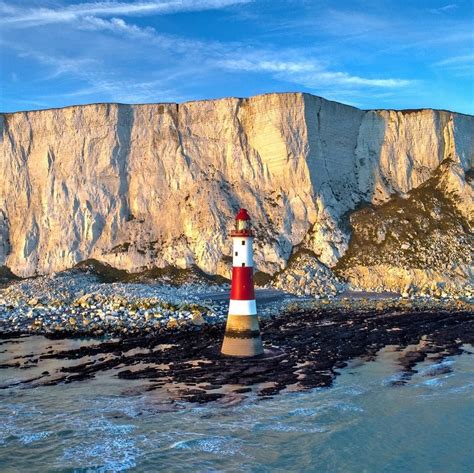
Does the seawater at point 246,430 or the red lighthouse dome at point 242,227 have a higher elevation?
the red lighthouse dome at point 242,227

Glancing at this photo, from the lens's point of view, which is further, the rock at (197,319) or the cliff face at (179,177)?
the cliff face at (179,177)

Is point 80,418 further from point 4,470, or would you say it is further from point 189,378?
point 189,378

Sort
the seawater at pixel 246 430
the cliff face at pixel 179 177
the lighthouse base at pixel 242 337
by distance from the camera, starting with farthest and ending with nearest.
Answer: the cliff face at pixel 179 177
the lighthouse base at pixel 242 337
the seawater at pixel 246 430

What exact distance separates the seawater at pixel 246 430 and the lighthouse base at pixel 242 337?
180 inches

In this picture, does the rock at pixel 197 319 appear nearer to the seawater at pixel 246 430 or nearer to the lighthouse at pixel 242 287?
the lighthouse at pixel 242 287

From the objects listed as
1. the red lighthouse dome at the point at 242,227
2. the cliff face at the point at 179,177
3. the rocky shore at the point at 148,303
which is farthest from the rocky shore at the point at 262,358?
the cliff face at the point at 179,177


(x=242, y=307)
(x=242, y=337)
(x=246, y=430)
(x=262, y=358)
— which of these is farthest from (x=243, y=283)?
(x=246, y=430)

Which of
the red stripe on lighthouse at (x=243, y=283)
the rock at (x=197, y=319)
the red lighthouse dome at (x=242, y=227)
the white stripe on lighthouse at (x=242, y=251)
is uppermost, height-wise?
the red lighthouse dome at (x=242, y=227)

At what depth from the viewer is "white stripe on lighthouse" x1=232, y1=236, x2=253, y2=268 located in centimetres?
2469

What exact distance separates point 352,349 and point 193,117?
4228 cm

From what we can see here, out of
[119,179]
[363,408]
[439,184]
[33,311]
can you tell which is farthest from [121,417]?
[439,184]

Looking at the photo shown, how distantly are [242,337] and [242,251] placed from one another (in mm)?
3809

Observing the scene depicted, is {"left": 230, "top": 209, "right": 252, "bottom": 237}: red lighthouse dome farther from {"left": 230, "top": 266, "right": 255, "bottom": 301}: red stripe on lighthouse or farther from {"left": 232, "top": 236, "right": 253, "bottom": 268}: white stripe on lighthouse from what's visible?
{"left": 230, "top": 266, "right": 255, "bottom": 301}: red stripe on lighthouse

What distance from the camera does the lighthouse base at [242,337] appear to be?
987 inches
